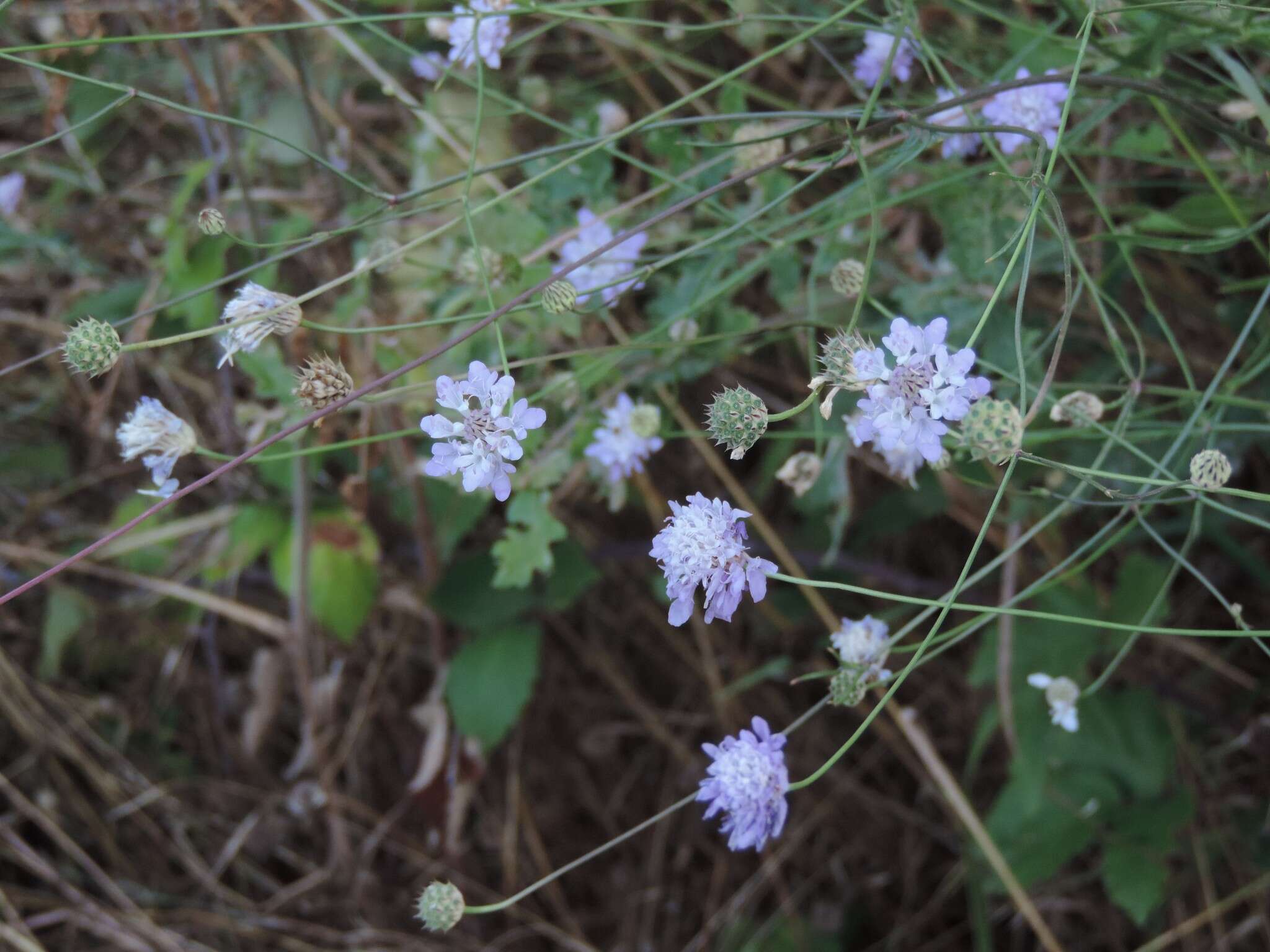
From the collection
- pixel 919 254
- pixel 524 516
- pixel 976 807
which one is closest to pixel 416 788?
pixel 524 516

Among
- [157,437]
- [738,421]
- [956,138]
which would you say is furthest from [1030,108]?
[157,437]

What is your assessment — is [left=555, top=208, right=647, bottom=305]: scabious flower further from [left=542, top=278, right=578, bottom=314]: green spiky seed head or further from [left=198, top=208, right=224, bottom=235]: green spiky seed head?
[left=198, top=208, right=224, bottom=235]: green spiky seed head

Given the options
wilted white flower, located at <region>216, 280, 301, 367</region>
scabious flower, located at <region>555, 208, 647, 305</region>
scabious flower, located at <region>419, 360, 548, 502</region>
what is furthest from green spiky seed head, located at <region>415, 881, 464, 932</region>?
scabious flower, located at <region>555, 208, 647, 305</region>

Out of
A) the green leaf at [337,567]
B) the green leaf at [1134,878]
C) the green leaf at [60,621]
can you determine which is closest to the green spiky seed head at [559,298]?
the green leaf at [337,567]

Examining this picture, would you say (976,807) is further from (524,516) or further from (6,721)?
(6,721)

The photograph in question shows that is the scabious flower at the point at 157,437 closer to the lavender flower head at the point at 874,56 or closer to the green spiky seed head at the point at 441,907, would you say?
the green spiky seed head at the point at 441,907
